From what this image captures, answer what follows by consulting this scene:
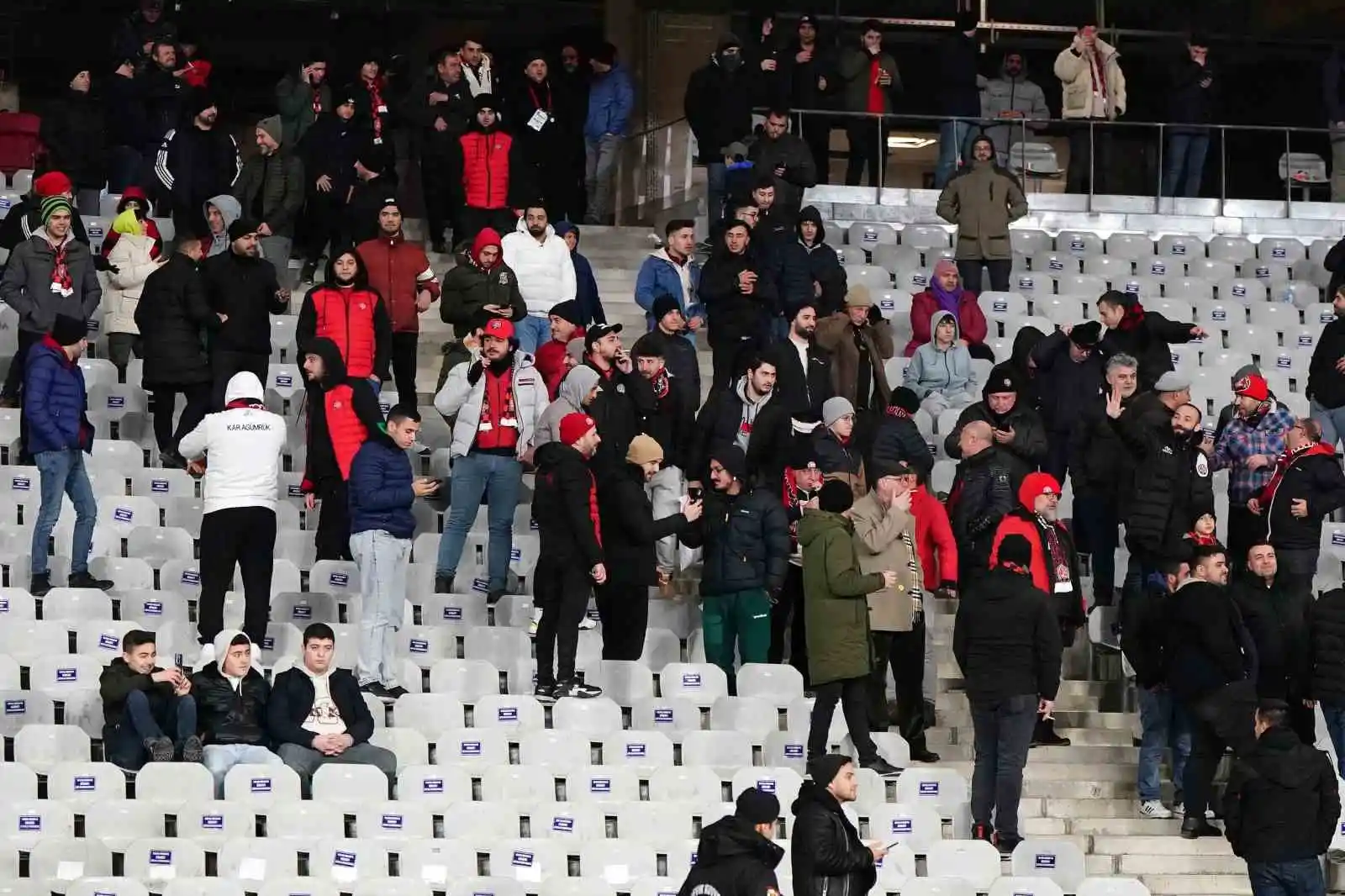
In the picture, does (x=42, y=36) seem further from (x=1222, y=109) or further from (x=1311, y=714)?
(x=1311, y=714)

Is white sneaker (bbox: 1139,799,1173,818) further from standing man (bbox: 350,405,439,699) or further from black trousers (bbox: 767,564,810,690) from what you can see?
standing man (bbox: 350,405,439,699)

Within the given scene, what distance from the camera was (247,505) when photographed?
13742mm

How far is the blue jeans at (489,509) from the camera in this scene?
14.6 metres

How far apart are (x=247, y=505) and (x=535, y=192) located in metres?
5.06

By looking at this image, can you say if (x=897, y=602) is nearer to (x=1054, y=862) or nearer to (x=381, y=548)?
(x=1054, y=862)

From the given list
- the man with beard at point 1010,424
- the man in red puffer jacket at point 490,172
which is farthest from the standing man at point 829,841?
the man in red puffer jacket at point 490,172

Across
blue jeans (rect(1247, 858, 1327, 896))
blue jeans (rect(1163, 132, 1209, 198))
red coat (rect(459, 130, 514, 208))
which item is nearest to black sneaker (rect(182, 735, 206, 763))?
blue jeans (rect(1247, 858, 1327, 896))

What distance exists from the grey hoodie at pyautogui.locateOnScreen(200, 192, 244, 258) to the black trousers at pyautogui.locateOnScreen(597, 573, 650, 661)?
4.46 m

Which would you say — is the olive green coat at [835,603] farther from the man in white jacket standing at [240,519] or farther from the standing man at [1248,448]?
the standing man at [1248,448]

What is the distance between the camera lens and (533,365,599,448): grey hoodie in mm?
14844

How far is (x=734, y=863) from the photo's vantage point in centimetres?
1054

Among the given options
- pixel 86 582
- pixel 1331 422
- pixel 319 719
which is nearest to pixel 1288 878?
pixel 319 719

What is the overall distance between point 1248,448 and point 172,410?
573 centimetres

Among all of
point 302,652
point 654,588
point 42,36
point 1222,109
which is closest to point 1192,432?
point 654,588
